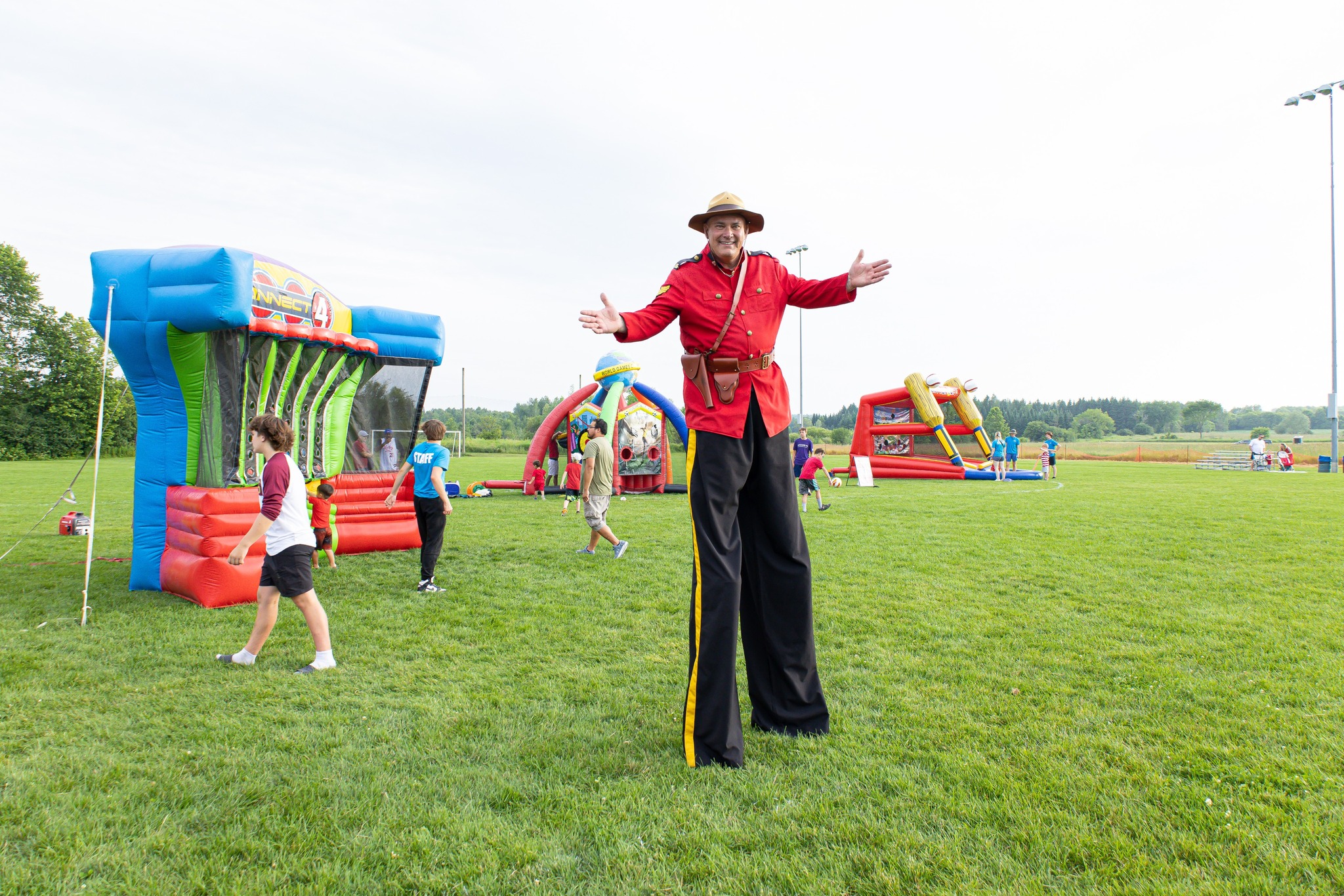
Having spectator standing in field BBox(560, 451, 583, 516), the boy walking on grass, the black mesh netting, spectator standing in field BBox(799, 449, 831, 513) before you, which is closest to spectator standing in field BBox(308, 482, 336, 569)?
the black mesh netting

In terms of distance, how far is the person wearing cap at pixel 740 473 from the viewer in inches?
127

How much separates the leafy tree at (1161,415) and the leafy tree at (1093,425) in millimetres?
9025

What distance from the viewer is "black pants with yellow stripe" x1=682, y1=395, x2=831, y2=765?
3.17m

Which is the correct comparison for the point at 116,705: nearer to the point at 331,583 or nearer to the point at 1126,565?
the point at 331,583

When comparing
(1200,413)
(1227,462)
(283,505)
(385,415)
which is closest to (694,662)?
(283,505)

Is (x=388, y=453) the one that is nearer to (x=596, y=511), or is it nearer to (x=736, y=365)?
(x=596, y=511)

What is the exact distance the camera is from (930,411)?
70.6 ft

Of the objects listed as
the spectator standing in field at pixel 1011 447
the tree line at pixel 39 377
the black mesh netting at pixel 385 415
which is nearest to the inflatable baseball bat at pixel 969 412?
the spectator standing in field at pixel 1011 447

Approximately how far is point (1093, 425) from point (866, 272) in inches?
3970

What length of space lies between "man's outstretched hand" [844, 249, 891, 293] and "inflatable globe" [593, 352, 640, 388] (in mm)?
12548

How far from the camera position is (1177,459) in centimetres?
4016

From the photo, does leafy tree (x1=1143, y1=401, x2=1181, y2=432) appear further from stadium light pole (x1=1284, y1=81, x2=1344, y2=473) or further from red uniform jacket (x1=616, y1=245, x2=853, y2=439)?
red uniform jacket (x1=616, y1=245, x2=853, y2=439)

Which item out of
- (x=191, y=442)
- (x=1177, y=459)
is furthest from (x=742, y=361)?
(x=1177, y=459)

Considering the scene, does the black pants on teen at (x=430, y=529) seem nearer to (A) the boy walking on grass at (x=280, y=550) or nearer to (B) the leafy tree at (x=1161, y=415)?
(A) the boy walking on grass at (x=280, y=550)
